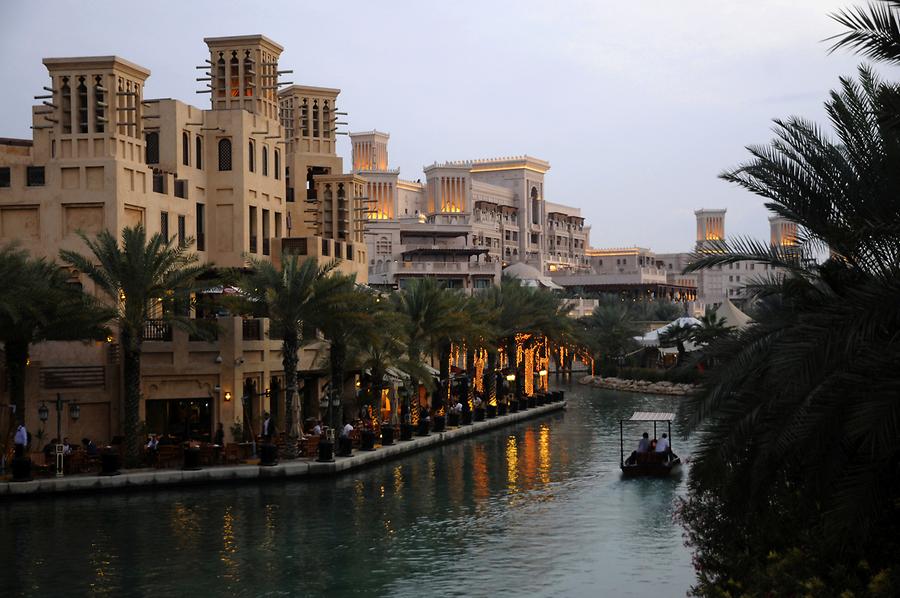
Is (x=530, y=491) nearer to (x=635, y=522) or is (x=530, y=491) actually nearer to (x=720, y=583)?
(x=635, y=522)

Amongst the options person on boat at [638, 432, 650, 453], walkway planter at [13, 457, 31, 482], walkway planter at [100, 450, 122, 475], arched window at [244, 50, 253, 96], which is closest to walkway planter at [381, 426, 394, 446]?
person on boat at [638, 432, 650, 453]

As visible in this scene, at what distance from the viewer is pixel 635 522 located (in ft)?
92.0

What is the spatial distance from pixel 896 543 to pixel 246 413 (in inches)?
1146

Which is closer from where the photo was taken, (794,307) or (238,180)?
(794,307)

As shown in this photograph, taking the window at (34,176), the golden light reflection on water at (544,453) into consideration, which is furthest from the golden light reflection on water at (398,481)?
the window at (34,176)

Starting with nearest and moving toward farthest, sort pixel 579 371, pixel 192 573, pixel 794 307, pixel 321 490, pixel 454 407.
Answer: pixel 794 307
pixel 192 573
pixel 321 490
pixel 454 407
pixel 579 371

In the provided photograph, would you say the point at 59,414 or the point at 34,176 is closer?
the point at 59,414

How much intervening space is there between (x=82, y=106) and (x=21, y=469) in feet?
47.4

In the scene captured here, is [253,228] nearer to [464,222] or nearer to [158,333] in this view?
[158,333]

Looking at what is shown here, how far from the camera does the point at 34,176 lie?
3991cm

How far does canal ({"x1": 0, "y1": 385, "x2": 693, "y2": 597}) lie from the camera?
2175 centimetres

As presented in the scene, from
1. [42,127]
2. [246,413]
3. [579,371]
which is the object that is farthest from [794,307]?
[579,371]

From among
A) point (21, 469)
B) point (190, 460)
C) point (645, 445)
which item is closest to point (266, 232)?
point (190, 460)

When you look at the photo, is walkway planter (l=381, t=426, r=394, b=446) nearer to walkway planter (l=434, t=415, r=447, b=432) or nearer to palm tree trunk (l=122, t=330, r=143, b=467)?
walkway planter (l=434, t=415, r=447, b=432)
